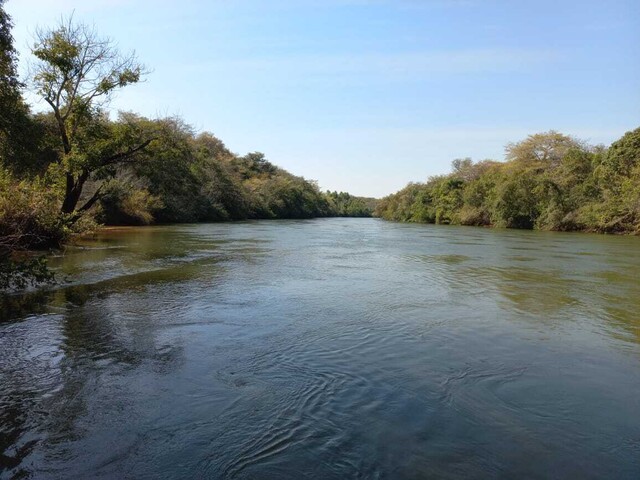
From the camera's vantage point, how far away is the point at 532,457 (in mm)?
3732

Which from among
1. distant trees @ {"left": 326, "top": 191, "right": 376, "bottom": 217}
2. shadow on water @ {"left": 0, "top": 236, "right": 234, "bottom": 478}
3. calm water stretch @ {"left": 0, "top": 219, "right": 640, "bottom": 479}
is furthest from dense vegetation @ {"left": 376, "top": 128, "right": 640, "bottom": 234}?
distant trees @ {"left": 326, "top": 191, "right": 376, "bottom": 217}

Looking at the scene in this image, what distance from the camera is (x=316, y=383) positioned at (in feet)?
17.1

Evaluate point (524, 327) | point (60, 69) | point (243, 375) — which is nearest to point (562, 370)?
point (524, 327)

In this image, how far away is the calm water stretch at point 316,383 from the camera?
11.9 feet

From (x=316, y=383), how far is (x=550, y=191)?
44625 mm

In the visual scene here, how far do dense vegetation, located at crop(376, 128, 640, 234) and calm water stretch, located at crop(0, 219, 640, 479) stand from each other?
97.2 ft

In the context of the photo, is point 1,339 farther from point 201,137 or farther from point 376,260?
point 201,137

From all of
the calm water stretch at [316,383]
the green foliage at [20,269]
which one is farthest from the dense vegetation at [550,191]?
the green foliage at [20,269]

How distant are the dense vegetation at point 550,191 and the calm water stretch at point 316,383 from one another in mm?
29637

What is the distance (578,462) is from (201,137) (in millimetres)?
89966

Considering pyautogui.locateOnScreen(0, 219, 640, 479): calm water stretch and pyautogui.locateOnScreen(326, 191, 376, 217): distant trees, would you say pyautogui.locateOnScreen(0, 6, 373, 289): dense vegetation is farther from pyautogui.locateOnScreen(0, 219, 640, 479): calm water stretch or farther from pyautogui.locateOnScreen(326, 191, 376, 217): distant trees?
pyautogui.locateOnScreen(326, 191, 376, 217): distant trees

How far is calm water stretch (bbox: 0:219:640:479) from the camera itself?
3641 millimetres

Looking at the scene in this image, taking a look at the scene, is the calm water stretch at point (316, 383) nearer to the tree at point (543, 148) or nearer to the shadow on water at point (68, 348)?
the shadow on water at point (68, 348)

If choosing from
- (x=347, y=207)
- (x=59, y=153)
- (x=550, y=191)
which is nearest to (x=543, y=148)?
(x=550, y=191)
